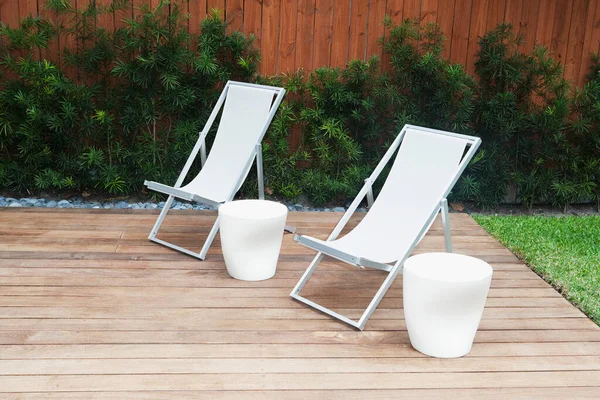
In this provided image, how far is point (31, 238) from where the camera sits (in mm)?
4824

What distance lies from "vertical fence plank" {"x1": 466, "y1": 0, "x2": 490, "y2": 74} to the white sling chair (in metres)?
2.51

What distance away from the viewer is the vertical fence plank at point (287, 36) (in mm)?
Result: 6219

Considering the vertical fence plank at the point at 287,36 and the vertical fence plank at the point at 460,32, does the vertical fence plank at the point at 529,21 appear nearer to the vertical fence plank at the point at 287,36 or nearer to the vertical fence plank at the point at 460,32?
the vertical fence plank at the point at 460,32

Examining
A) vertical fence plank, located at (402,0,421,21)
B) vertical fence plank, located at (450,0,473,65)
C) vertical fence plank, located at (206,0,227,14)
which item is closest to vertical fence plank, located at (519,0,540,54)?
vertical fence plank, located at (450,0,473,65)

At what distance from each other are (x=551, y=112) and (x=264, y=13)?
2766 mm

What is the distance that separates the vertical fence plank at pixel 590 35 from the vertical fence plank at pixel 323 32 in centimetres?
248

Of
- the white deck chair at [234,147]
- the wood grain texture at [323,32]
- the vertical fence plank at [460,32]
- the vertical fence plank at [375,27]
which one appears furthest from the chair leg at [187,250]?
the vertical fence plank at [460,32]

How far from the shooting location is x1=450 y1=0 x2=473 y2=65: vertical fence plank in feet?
20.9

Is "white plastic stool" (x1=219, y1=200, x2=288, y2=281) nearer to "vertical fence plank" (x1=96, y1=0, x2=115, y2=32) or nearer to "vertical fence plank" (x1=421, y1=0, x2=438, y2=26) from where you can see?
"vertical fence plank" (x1=96, y1=0, x2=115, y2=32)

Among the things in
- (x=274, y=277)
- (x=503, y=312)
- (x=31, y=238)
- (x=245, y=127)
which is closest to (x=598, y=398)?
(x=503, y=312)

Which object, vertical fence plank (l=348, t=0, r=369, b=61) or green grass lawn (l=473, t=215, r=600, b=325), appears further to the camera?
vertical fence plank (l=348, t=0, r=369, b=61)

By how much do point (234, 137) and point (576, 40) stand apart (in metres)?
3.63

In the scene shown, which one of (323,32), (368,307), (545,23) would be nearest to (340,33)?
(323,32)

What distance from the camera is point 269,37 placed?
6.25 m
